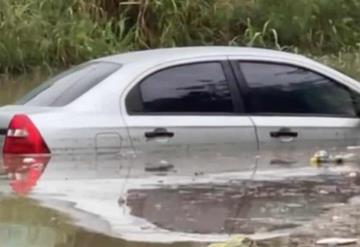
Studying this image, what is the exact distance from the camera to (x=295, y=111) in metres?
9.35

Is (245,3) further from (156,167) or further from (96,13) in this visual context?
(156,167)

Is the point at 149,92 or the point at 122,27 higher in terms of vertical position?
the point at 149,92

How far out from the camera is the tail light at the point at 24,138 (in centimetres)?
849

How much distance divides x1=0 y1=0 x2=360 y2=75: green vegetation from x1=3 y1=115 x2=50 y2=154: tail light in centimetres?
1012

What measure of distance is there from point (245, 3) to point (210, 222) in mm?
14173

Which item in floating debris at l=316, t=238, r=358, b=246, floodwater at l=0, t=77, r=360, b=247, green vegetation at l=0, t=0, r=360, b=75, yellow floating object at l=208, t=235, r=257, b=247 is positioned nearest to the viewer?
yellow floating object at l=208, t=235, r=257, b=247

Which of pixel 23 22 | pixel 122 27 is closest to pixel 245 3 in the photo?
pixel 122 27

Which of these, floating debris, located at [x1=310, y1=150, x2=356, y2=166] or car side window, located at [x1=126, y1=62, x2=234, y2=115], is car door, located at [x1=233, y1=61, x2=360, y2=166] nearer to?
floating debris, located at [x1=310, y1=150, x2=356, y2=166]

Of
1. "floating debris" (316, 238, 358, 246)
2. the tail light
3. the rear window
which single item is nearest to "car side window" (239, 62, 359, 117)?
the rear window

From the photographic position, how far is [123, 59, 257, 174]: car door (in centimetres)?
878

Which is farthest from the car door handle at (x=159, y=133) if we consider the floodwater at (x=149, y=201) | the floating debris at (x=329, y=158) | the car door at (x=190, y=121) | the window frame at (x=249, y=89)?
the floating debris at (x=329, y=158)

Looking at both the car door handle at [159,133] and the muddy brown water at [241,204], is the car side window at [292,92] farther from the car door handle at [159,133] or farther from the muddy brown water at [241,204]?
the muddy brown water at [241,204]

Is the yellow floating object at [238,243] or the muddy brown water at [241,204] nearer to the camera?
the yellow floating object at [238,243]

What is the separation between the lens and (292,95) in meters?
9.35
